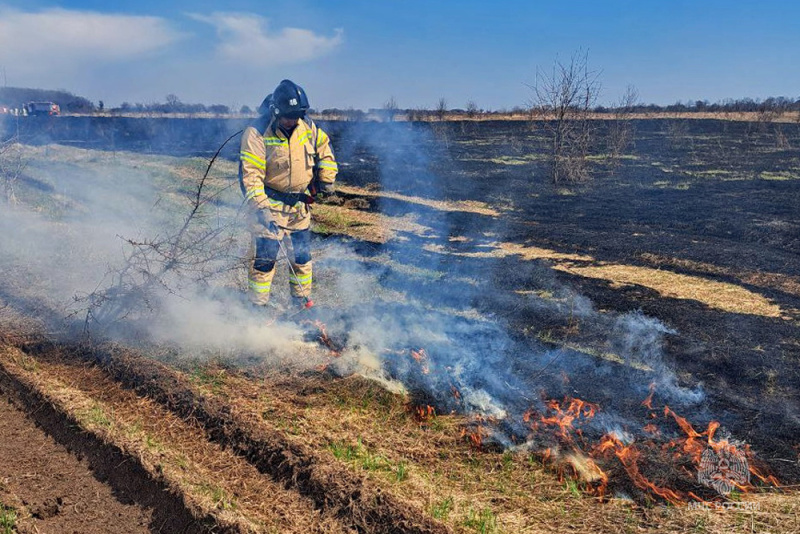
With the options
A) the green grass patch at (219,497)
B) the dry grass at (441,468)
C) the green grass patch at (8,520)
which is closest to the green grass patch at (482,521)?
the dry grass at (441,468)

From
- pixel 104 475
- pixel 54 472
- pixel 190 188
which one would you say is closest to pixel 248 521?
pixel 104 475

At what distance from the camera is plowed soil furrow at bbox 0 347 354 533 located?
10.3 ft

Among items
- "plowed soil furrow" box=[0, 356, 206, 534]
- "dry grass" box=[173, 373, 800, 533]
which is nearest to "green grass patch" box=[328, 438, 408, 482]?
"dry grass" box=[173, 373, 800, 533]

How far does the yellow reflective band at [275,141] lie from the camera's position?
16.5ft

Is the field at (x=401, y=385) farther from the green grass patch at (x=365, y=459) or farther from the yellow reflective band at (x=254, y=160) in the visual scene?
the yellow reflective band at (x=254, y=160)

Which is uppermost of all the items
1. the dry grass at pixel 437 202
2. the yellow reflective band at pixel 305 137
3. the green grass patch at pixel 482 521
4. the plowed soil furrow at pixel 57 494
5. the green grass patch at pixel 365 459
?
the yellow reflective band at pixel 305 137

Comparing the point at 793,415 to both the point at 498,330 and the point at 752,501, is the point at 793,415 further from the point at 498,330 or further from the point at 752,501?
the point at 498,330

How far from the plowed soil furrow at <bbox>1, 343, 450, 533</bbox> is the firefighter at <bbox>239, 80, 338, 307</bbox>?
1.36 metres

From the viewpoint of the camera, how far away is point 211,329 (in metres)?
A: 5.41

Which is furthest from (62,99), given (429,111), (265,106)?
→ (265,106)

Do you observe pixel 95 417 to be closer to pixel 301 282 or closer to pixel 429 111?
pixel 301 282

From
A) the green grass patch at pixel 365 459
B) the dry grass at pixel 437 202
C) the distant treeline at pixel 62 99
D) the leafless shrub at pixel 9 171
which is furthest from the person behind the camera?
the distant treeline at pixel 62 99

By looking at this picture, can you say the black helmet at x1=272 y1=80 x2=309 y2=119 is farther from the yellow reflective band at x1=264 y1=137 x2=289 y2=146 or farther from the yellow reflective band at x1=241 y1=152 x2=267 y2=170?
the yellow reflective band at x1=241 y1=152 x2=267 y2=170

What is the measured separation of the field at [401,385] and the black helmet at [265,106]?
1.02m
